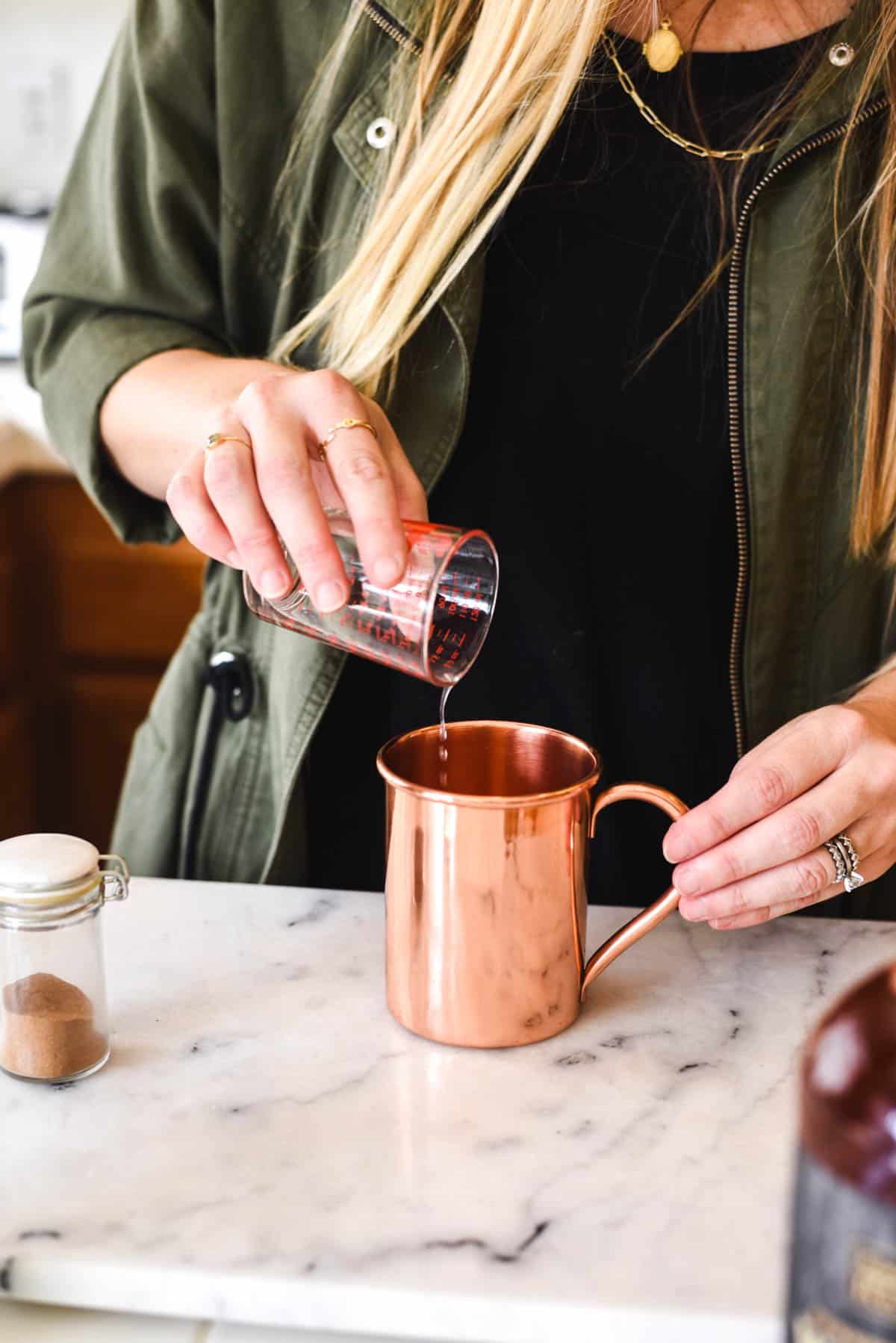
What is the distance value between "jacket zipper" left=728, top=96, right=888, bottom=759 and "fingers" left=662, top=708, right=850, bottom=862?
0.27 m

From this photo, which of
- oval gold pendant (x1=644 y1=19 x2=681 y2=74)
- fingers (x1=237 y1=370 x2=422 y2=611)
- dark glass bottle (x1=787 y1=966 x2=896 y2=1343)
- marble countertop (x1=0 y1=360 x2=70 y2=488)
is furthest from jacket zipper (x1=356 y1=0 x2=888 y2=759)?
marble countertop (x1=0 y1=360 x2=70 y2=488)

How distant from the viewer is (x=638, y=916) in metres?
0.78

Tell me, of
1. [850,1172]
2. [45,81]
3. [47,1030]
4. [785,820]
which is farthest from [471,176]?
[45,81]

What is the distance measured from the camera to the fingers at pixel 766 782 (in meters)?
0.77

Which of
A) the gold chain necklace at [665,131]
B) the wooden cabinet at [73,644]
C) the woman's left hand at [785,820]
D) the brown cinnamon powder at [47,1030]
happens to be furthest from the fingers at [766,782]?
the wooden cabinet at [73,644]

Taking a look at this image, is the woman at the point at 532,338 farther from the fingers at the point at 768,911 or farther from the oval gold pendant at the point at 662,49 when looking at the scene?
the fingers at the point at 768,911

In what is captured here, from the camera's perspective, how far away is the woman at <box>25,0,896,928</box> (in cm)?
98

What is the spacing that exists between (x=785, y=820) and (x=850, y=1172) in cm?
41

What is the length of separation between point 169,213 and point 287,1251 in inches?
32.0

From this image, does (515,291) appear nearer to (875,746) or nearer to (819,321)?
(819,321)

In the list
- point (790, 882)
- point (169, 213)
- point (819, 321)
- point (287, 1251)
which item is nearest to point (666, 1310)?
point (287, 1251)

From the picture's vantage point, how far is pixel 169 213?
109 cm

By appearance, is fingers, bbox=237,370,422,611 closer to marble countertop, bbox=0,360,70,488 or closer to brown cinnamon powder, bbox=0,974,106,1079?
brown cinnamon powder, bbox=0,974,106,1079

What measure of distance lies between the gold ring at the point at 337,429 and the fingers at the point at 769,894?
32 cm
